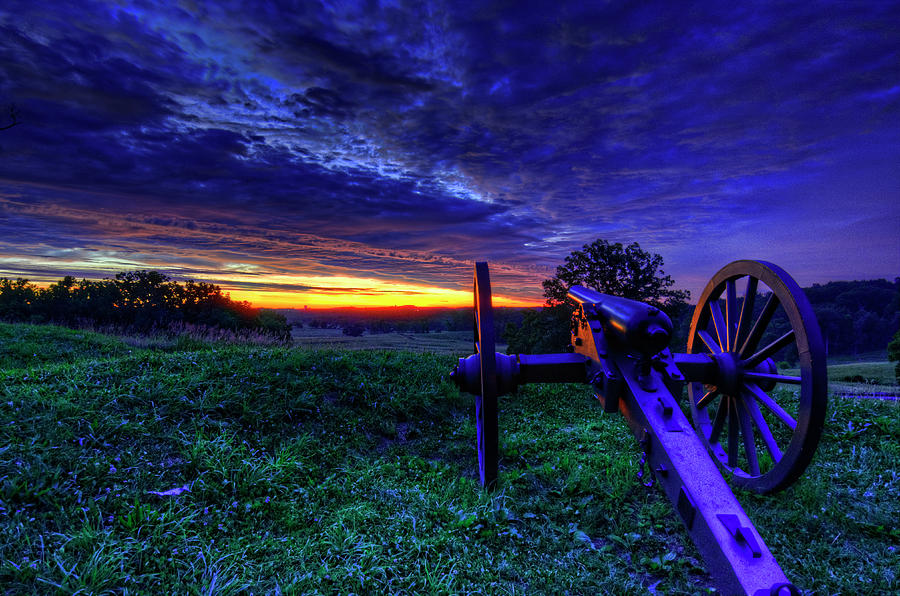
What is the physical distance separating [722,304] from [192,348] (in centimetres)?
1230

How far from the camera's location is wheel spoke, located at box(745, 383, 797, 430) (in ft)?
11.8

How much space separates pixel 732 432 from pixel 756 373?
933mm

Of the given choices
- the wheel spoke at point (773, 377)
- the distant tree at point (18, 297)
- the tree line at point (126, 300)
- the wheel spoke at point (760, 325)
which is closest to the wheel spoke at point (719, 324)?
the wheel spoke at point (760, 325)

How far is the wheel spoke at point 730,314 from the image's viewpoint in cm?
450

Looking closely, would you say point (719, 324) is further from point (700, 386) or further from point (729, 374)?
point (700, 386)

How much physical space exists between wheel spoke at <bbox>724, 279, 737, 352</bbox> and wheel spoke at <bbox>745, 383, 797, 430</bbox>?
0.48 metres

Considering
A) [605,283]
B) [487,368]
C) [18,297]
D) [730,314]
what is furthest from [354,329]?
[487,368]

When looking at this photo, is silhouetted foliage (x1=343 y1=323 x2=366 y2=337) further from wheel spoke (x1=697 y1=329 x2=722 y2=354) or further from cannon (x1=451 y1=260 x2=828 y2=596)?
cannon (x1=451 y1=260 x2=828 y2=596)

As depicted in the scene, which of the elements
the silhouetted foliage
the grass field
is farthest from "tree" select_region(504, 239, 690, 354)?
the silhouetted foliage

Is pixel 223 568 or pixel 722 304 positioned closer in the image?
pixel 223 568

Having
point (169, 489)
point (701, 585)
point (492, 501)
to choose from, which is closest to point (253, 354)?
point (169, 489)

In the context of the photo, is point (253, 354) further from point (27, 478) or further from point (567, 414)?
point (567, 414)

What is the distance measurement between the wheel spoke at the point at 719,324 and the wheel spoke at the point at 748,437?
24.1 inches

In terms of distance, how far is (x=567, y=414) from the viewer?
24.8 ft
